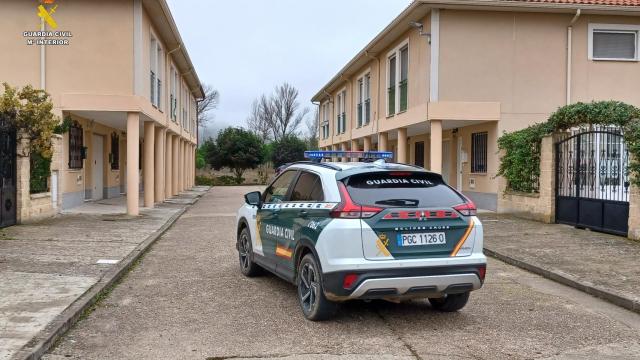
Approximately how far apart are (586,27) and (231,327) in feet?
52.2

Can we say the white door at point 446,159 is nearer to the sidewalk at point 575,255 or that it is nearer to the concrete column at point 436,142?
the concrete column at point 436,142

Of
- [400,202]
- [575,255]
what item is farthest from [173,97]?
[400,202]

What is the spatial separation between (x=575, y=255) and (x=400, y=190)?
17.1ft

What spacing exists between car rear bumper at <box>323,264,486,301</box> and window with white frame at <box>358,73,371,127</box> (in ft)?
63.5

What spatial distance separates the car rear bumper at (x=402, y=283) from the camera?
5.27 meters

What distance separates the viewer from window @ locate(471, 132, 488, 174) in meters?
17.9

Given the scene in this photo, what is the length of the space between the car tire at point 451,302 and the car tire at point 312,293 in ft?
4.22

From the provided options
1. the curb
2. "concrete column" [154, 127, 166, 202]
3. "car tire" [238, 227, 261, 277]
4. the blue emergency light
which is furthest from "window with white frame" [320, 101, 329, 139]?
the blue emergency light

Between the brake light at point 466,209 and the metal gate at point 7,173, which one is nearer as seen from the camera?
the brake light at point 466,209

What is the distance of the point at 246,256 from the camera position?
8.04 meters

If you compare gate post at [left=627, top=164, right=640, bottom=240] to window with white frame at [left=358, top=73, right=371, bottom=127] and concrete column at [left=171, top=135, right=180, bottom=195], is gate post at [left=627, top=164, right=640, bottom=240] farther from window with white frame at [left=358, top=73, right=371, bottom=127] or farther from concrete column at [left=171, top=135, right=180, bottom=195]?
concrete column at [left=171, top=135, right=180, bottom=195]

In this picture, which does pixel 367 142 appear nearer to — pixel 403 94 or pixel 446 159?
pixel 446 159

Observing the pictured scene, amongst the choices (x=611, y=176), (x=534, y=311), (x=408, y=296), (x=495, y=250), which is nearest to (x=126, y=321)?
(x=408, y=296)
